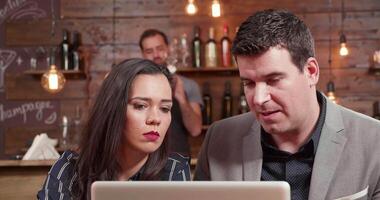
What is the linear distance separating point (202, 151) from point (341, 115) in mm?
450

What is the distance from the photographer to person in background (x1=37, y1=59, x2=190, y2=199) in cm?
156

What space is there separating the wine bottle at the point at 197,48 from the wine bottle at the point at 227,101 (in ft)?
0.90

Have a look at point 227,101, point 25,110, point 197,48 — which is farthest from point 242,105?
point 25,110

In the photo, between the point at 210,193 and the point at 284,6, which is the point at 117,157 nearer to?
the point at 210,193

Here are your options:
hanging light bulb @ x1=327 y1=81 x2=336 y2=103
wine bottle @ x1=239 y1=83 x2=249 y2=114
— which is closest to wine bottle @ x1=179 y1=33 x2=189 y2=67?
wine bottle @ x1=239 y1=83 x2=249 y2=114

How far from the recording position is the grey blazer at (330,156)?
146 centimetres

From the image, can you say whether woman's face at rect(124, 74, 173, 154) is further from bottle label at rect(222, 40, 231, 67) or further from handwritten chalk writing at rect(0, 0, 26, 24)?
handwritten chalk writing at rect(0, 0, 26, 24)

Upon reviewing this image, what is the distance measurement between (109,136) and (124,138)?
0.05 meters

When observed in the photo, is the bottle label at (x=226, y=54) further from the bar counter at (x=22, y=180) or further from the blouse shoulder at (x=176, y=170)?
the blouse shoulder at (x=176, y=170)

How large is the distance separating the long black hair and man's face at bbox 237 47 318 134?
37 centimetres

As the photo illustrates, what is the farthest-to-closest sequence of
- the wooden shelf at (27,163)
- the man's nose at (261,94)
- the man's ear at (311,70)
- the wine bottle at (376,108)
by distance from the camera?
the wine bottle at (376,108) < the wooden shelf at (27,163) < the man's ear at (311,70) < the man's nose at (261,94)

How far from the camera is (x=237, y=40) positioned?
1.42 meters

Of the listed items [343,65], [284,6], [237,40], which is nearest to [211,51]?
[284,6]

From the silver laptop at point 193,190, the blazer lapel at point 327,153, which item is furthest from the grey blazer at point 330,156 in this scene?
the silver laptop at point 193,190
